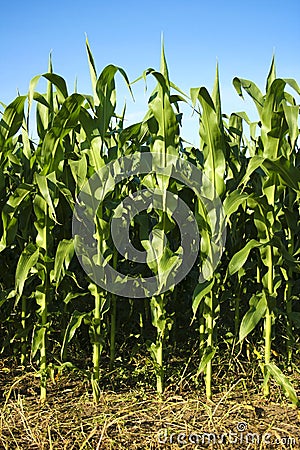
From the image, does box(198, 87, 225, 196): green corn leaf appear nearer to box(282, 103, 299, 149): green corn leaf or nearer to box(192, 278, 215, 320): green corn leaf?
box(282, 103, 299, 149): green corn leaf

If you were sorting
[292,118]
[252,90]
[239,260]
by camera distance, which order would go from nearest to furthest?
[292,118] < [239,260] < [252,90]

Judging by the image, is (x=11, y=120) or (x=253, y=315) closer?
(x=253, y=315)

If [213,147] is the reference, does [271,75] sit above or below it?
above

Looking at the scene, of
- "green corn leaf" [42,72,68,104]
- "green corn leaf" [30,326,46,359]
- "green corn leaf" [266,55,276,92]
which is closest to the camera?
"green corn leaf" [42,72,68,104]

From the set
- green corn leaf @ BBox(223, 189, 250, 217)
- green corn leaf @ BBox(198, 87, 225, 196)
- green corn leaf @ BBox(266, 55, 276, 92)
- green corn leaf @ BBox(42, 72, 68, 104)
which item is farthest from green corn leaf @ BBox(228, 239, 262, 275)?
green corn leaf @ BBox(42, 72, 68, 104)

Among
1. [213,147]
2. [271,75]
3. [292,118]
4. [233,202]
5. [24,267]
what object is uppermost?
[271,75]

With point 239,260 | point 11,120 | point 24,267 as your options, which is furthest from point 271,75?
point 24,267

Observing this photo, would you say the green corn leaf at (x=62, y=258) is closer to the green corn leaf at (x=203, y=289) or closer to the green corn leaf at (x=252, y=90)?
the green corn leaf at (x=203, y=289)

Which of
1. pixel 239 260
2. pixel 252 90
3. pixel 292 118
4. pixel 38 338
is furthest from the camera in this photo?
pixel 252 90

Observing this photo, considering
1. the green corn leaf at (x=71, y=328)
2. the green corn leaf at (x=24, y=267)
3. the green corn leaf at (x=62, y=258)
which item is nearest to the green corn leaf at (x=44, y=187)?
the green corn leaf at (x=62, y=258)

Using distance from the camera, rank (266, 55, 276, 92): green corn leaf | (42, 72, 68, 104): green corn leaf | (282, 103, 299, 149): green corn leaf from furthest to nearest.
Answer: (266, 55, 276, 92): green corn leaf
(42, 72, 68, 104): green corn leaf
(282, 103, 299, 149): green corn leaf

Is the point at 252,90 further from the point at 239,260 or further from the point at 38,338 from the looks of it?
the point at 38,338

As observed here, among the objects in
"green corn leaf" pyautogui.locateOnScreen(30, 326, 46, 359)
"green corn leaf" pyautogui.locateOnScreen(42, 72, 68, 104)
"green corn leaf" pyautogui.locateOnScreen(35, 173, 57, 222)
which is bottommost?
"green corn leaf" pyautogui.locateOnScreen(30, 326, 46, 359)

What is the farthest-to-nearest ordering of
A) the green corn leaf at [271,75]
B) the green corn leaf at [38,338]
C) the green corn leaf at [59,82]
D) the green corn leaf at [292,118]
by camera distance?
the green corn leaf at [271,75]
the green corn leaf at [38,338]
the green corn leaf at [59,82]
the green corn leaf at [292,118]
